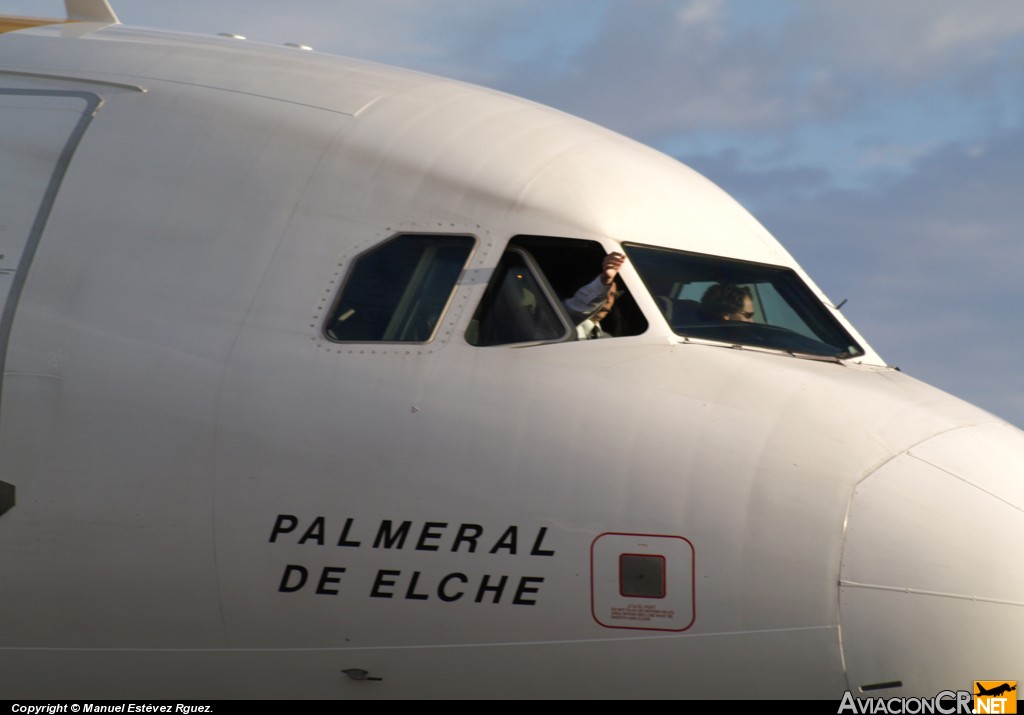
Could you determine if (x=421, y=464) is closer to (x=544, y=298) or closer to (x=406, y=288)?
(x=406, y=288)

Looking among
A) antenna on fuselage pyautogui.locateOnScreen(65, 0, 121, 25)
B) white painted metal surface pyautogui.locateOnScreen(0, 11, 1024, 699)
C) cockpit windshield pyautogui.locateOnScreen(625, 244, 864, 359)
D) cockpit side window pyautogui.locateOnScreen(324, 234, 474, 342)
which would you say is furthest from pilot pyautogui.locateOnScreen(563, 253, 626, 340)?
antenna on fuselage pyautogui.locateOnScreen(65, 0, 121, 25)

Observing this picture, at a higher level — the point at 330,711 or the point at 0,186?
the point at 0,186

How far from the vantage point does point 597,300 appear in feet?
23.1

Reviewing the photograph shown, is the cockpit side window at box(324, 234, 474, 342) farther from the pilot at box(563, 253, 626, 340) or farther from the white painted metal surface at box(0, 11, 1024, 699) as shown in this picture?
the pilot at box(563, 253, 626, 340)

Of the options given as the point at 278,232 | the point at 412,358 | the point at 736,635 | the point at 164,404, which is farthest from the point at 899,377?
the point at 164,404

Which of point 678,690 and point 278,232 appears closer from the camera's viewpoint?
point 678,690

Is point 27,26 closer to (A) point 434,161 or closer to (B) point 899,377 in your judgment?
(A) point 434,161

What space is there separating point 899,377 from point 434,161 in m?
3.11

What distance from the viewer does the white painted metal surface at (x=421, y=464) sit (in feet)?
20.1

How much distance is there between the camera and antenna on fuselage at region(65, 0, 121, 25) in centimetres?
944

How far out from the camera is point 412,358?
6.75 metres

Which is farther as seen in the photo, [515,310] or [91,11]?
[91,11]

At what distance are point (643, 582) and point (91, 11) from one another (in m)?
6.42

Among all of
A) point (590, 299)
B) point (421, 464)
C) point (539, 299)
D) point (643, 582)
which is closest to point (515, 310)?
point (539, 299)
